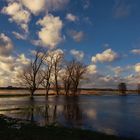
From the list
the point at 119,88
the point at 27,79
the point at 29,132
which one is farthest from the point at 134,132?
the point at 119,88

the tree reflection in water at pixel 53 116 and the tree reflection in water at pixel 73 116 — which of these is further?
the tree reflection in water at pixel 53 116

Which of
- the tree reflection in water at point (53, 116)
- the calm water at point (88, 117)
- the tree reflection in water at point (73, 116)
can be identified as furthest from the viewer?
the tree reflection in water at point (53, 116)

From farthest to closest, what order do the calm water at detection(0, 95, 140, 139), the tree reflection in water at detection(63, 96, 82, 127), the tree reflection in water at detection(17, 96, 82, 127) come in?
1. the tree reflection in water at detection(17, 96, 82, 127)
2. the tree reflection in water at detection(63, 96, 82, 127)
3. the calm water at detection(0, 95, 140, 139)

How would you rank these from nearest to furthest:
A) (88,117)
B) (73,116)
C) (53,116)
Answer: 1. (88,117)
2. (53,116)
3. (73,116)

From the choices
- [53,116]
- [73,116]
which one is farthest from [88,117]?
[53,116]

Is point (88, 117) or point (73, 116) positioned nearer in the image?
point (88, 117)

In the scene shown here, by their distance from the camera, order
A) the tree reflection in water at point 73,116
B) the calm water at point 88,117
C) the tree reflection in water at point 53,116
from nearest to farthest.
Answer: the calm water at point 88,117 → the tree reflection in water at point 73,116 → the tree reflection in water at point 53,116

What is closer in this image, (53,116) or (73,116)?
(53,116)

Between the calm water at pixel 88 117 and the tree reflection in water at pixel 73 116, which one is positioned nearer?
the calm water at pixel 88 117

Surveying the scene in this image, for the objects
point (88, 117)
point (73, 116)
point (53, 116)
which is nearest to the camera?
point (88, 117)

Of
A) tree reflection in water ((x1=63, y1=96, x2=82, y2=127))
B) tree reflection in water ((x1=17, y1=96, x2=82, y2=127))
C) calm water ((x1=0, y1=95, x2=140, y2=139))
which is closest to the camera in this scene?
calm water ((x1=0, y1=95, x2=140, y2=139))

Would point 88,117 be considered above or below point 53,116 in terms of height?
below

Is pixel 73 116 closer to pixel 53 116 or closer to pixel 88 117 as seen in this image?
pixel 88 117

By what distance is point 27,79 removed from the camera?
8694cm
